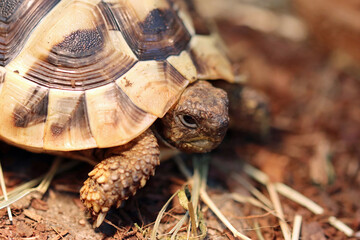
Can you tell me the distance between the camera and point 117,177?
1.94 meters

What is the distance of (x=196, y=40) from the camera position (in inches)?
98.4

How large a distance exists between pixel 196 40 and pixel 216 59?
0.19 m

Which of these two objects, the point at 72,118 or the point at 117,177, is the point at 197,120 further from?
the point at 72,118

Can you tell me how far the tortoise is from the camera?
2.01 metres

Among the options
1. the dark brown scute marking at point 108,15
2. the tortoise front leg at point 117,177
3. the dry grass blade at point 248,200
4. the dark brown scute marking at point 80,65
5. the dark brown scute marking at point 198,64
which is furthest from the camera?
the dry grass blade at point 248,200

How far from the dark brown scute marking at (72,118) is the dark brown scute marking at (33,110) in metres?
0.08

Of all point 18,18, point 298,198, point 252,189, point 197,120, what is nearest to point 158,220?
point 197,120

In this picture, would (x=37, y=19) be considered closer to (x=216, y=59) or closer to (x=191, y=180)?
(x=216, y=59)

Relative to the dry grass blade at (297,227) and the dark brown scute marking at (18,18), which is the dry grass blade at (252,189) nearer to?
the dry grass blade at (297,227)

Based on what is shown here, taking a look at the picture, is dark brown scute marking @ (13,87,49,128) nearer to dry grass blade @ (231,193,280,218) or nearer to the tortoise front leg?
the tortoise front leg

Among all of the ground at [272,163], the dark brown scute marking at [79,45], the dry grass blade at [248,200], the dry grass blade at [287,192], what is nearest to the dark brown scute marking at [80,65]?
the dark brown scute marking at [79,45]

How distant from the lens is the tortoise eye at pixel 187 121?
2.15m

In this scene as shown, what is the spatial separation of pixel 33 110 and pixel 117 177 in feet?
1.98

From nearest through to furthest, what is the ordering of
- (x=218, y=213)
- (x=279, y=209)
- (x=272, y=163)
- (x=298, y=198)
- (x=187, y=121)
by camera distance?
1. (x=187, y=121)
2. (x=218, y=213)
3. (x=279, y=209)
4. (x=298, y=198)
5. (x=272, y=163)
